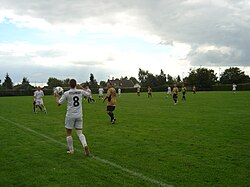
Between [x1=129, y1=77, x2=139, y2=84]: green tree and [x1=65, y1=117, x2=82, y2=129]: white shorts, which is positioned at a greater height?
[x1=129, y1=77, x2=139, y2=84]: green tree

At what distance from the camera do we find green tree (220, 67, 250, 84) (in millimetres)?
107125

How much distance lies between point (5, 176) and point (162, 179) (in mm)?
3296

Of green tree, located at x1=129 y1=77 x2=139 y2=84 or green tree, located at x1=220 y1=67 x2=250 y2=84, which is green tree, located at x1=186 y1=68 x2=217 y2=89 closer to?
green tree, located at x1=220 y1=67 x2=250 y2=84

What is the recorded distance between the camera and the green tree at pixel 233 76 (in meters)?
107

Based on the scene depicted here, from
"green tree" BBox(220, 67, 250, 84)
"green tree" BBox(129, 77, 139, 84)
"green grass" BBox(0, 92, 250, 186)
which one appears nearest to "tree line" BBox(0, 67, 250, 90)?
"green tree" BBox(220, 67, 250, 84)

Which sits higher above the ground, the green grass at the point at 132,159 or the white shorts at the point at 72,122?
the white shorts at the point at 72,122

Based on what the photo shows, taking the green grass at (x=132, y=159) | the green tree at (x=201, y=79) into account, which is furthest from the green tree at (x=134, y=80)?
the green grass at (x=132, y=159)

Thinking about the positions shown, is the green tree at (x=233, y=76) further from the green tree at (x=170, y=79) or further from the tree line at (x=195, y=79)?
the green tree at (x=170, y=79)

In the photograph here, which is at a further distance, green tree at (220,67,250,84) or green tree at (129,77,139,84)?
green tree at (129,77,139,84)

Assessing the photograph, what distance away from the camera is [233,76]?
113m

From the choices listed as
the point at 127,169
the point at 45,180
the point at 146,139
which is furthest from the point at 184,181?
the point at 146,139

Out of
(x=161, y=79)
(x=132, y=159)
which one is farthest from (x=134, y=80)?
(x=132, y=159)

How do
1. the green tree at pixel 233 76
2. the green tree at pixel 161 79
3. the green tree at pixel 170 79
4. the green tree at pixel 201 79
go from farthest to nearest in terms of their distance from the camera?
the green tree at pixel 170 79
the green tree at pixel 161 79
the green tree at pixel 233 76
the green tree at pixel 201 79

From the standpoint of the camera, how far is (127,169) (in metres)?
7.09
